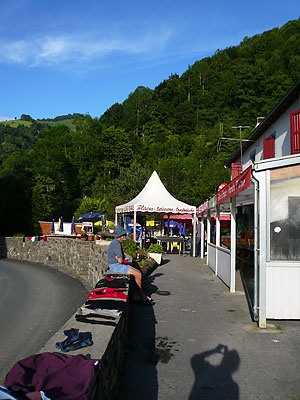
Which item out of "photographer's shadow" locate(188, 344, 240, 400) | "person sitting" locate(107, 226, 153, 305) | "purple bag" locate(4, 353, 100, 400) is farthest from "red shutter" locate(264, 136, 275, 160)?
"purple bag" locate(4, 353, 100, 400)

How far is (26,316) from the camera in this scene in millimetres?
9195

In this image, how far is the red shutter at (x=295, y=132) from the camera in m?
15.9

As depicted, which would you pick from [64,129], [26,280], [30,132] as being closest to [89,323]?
[26,280]

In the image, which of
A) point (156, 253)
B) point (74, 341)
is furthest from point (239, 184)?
point (156, 253)

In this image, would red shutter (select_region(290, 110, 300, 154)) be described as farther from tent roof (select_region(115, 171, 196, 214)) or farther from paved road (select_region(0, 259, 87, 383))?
paved road (select_region(0, 259, 87, 383))

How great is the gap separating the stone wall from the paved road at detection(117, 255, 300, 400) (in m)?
3.75

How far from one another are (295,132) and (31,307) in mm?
12339

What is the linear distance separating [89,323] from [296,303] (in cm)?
443

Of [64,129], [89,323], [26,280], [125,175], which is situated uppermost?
[64,129]

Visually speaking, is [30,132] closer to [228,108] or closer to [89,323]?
[228,108]

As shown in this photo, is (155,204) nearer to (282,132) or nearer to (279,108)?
(282,132)

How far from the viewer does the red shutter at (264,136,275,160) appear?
2012 cm

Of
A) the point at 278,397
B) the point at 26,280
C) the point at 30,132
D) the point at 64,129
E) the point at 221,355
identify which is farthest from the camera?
the point at 30,132

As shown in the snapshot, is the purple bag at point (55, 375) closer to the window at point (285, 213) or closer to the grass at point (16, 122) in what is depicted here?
the window at point (285, 213)
